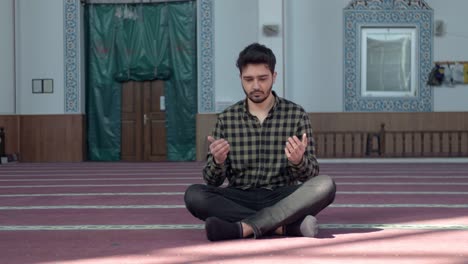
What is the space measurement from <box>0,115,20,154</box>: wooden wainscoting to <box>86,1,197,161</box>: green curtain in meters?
0.91

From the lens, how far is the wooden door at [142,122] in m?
9.21

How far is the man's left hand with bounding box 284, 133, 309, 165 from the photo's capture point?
98.3 inches

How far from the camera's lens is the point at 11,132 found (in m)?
9.20

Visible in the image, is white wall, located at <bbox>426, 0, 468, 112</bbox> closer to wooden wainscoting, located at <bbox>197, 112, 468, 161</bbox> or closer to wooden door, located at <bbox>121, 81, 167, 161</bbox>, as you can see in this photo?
wooden wainscoting, located at <bbox>197, 112, 468, 161</bbox>

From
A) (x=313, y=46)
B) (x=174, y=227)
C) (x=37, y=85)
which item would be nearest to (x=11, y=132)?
(x=37, y=85)

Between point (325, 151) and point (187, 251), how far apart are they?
638 centimetres

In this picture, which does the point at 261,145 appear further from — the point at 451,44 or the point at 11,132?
the point at 11,132

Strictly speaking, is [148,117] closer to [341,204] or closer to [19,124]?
[19,124]

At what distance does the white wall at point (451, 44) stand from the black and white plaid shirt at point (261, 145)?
6.29 meters

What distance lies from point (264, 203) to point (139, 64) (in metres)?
6.65

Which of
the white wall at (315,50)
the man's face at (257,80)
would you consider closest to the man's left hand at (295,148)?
the man's face at (257,80)

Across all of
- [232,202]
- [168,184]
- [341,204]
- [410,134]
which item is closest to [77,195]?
[168,184]

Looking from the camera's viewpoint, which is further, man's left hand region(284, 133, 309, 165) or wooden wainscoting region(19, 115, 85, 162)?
wooden wainscoting region(19, 115, 85, 162)

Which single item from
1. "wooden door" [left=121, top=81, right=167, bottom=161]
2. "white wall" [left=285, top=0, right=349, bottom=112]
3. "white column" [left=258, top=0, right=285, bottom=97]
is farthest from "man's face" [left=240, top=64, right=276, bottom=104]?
"wooden door" [left=121, top=81, right=167, bottom=161]
